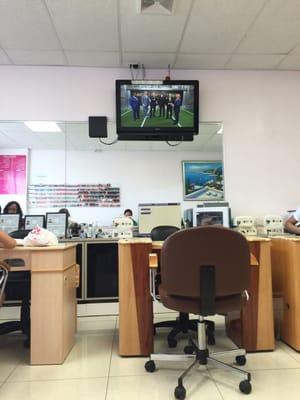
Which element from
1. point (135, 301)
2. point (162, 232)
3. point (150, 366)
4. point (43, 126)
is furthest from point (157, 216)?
point (150, 366)

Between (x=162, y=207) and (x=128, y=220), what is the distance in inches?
21.4

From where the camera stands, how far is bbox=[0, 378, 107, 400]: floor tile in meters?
1.99

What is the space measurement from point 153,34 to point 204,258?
233cm

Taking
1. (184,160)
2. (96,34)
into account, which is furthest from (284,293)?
(96,34)

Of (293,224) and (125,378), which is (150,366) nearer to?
(125,378)

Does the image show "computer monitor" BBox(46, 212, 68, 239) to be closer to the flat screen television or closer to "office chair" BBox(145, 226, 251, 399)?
the flat screen television

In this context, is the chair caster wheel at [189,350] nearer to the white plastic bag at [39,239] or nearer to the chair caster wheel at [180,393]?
the chair caster wheel at [180,393]

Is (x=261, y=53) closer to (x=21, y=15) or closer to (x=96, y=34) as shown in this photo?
(x=96, y=34)

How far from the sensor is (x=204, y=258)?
6.45 feet

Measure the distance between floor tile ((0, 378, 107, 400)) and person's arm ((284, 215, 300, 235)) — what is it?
2.34m

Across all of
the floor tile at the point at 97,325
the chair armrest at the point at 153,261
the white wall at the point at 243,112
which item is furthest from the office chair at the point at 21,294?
the white wall at the point at 243,112

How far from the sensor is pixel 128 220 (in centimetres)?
354

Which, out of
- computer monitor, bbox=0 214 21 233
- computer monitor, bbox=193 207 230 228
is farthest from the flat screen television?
computer monitor, bbox=0 214 21 233

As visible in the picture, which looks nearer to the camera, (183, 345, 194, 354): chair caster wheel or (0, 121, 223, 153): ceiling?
(183, 345, 194, 354): chair caster wheel
